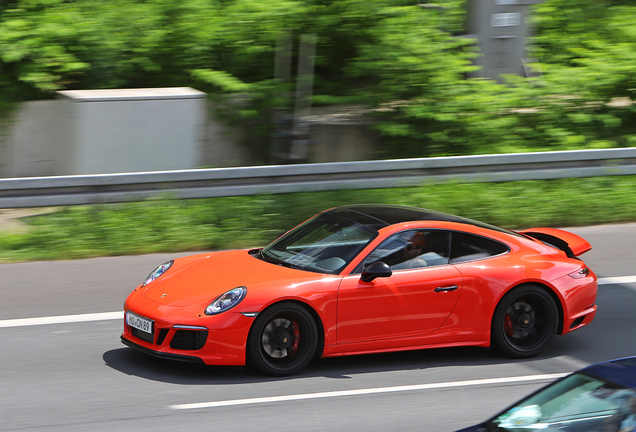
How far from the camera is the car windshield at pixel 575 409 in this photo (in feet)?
10.0

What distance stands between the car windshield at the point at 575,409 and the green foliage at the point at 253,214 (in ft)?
21.7

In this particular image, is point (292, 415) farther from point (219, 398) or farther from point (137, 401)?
point (137, 401)

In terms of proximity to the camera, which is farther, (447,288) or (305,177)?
(305,177)

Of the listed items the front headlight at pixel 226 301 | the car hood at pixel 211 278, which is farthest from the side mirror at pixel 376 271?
the front headlight at pixel 226 301

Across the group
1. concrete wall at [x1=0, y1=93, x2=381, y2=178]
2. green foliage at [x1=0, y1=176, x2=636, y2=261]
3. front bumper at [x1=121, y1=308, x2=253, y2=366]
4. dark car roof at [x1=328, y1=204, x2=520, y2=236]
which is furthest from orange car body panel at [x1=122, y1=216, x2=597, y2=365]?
concrete wall at [x1=0, y1=93, x2=381, y2=178]

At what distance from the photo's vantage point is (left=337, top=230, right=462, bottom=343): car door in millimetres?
6059

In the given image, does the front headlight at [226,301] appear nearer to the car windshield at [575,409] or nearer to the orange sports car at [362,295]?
the orange sports car at [362,295]

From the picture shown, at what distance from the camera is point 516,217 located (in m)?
10.9

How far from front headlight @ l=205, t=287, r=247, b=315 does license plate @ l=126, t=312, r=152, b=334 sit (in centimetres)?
48

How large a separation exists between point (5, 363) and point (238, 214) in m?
4.03

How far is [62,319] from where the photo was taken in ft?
24.3

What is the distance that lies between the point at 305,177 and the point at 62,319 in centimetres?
378

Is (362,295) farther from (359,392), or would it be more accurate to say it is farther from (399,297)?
(359,392)

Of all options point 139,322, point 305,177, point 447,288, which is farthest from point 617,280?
point 139,322
